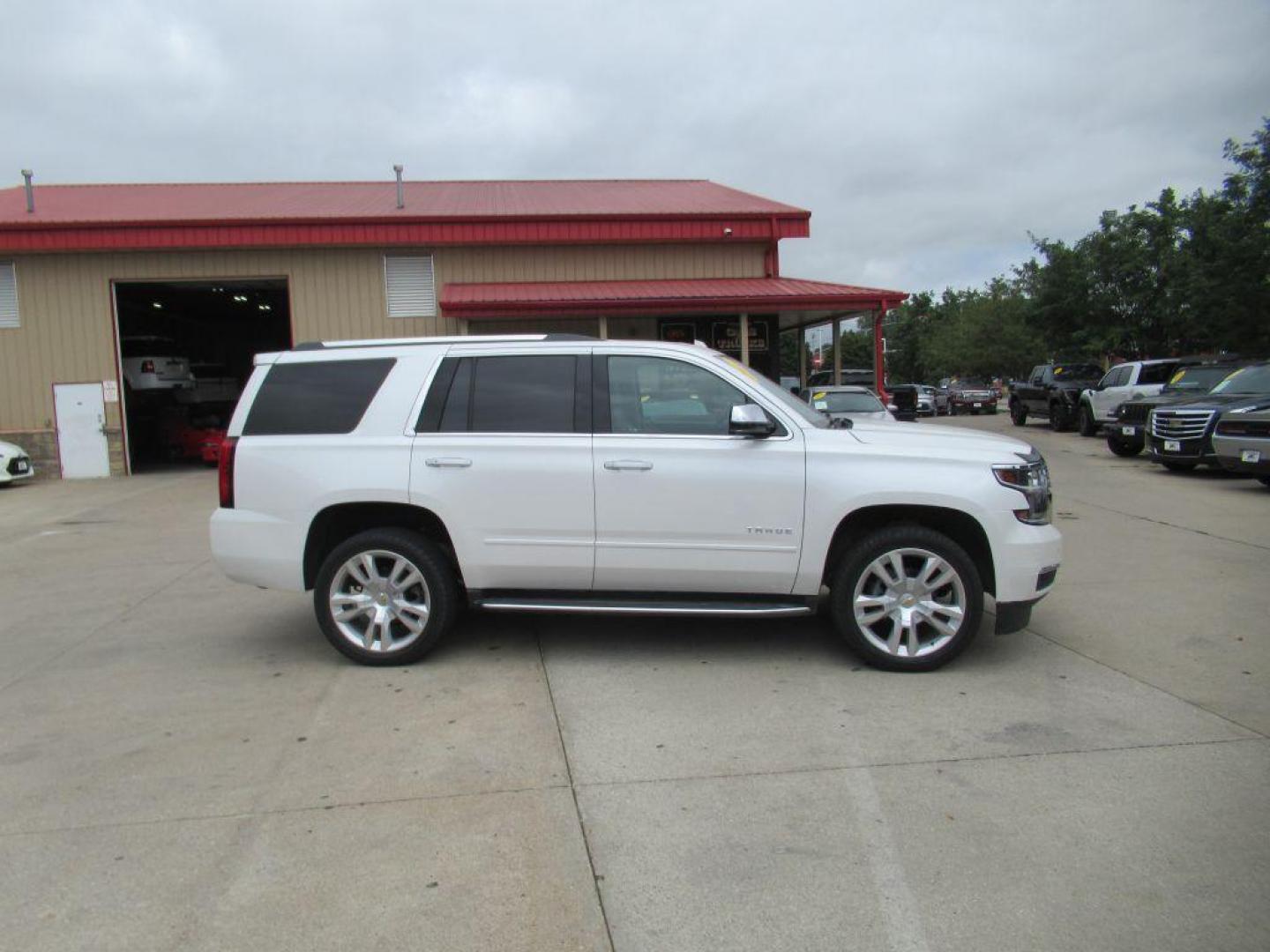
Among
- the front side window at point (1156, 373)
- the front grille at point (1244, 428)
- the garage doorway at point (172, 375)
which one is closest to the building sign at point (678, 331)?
the garage doorway at point (172, 375)

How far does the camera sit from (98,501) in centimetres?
1496

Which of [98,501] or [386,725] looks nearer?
[386,725]

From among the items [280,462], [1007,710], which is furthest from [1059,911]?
[280,462]

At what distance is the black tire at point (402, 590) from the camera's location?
560cm

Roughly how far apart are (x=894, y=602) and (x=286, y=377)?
12.6 feet

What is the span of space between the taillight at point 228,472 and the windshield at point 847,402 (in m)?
10.8

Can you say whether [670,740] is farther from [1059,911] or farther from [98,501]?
[98,501]

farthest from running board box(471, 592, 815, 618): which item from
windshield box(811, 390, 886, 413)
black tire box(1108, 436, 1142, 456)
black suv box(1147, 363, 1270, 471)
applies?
black tire box(1108, 436, 1142, 456)

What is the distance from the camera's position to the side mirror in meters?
5.21

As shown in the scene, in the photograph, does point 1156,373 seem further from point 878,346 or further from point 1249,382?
point 878,346

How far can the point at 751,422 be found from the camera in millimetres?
5223

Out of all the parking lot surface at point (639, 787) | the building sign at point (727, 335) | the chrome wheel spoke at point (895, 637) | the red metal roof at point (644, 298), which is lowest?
the parking lot surface at point (639, 787)

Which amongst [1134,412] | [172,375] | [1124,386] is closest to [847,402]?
[1134,412]

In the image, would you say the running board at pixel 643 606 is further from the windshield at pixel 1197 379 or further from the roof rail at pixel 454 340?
the windshield at pixel 1197 379
